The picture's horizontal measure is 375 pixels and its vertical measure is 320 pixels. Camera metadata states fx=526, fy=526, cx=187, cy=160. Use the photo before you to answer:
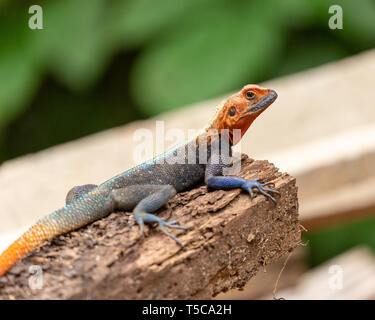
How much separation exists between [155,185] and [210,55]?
230cm

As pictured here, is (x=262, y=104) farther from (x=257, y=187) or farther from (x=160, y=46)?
(x=160, y=46)

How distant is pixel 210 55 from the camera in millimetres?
3932

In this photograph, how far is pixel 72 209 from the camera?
174 cm

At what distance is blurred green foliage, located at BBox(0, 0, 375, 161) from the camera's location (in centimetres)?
391

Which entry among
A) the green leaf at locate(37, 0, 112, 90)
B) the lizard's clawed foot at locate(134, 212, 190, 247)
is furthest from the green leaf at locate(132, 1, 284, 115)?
the lizard's clawed foot at locate(134, 212, 190, 247)

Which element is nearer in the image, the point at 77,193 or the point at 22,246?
the point at 22,246

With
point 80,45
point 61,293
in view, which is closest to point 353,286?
point 61,293

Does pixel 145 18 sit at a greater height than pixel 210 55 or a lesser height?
greater

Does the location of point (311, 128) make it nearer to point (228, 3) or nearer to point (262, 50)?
point (262, 50)

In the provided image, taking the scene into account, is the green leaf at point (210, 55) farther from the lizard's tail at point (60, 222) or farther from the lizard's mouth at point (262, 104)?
the lizard's tail at point (60, 222)

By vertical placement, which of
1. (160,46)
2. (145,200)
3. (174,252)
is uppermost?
(160,46)

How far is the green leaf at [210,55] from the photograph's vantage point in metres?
3.89

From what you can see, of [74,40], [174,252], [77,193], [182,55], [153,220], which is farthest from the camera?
[74,40]

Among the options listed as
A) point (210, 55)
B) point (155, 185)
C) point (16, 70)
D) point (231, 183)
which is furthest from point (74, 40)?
point (231, 183)
